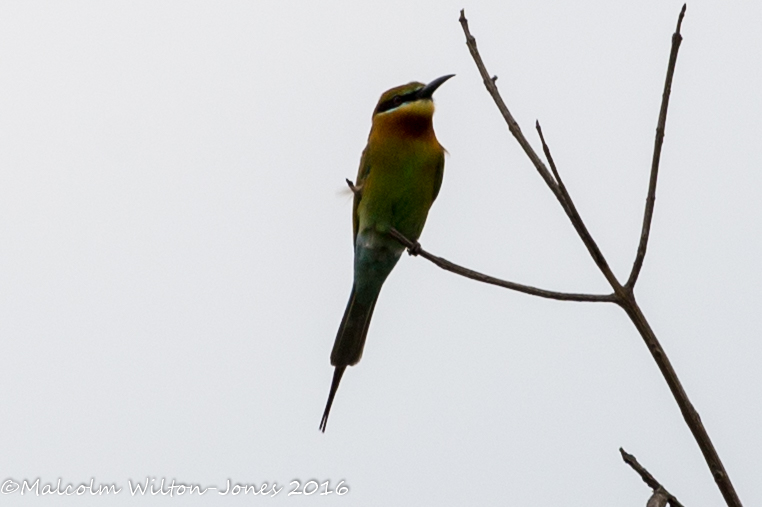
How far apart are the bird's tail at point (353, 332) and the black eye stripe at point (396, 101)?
74 centimetres

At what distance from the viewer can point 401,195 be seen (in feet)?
12.4

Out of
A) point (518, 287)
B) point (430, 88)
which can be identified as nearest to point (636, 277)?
point (518, 287)

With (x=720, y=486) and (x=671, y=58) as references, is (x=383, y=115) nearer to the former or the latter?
(x=671, y=58)

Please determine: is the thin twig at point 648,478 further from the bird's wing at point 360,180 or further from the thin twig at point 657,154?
the bird's wing at point 360,180

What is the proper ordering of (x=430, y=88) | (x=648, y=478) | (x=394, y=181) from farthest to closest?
1. (x=394, y=181)
2. (x=430, y=88)
3. (x=648, y=478)

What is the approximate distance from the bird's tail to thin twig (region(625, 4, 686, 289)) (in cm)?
224

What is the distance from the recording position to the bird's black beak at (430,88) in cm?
347

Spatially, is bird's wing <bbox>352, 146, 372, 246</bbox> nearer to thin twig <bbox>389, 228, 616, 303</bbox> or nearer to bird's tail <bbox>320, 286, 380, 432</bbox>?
bird's tail <bbox>320, 286, 380, 432</bbox>

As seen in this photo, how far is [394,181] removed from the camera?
3777 millimetres

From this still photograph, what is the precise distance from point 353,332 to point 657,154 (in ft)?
7.87

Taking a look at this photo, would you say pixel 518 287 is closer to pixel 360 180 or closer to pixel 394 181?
pixel 394 181

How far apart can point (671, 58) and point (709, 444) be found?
68cm

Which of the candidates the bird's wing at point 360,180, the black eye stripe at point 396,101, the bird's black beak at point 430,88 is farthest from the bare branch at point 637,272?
the bird's wing at point 360,180

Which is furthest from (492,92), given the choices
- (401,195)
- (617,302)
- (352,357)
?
(352,357)
